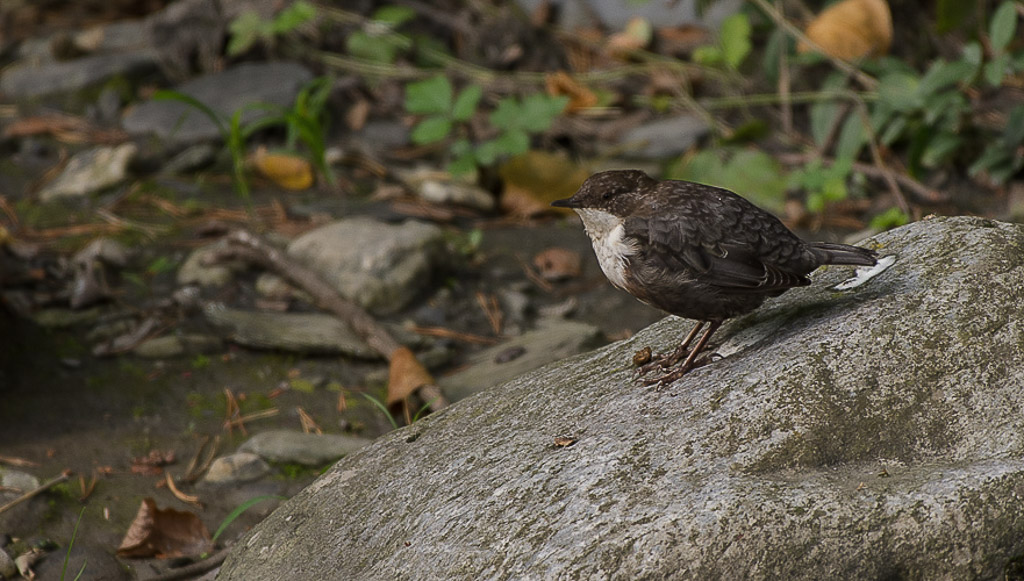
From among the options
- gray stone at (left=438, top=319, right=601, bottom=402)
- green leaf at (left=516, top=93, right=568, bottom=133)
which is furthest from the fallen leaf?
gray stone at (left=438, top=319, right=601, bottom=402)

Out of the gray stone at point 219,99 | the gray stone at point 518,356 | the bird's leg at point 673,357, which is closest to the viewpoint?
the bird's leg at point 673,357

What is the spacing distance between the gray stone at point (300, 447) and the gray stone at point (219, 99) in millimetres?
3511

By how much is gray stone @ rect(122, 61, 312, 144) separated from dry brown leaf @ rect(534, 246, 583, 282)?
251 centimetres

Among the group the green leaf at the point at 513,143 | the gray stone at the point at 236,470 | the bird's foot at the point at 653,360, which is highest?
the bird's foot at the point at 653,360

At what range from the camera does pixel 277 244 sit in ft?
19.5

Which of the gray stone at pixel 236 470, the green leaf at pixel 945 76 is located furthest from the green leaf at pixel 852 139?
the gray stone at pixel 236 470

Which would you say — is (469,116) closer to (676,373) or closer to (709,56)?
(709,56)

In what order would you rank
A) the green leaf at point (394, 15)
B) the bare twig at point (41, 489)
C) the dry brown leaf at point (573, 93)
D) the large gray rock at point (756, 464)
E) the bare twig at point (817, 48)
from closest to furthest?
1. the large gray rock at point (756, 464)
2. the bare twig at point (41, 489)
3. the bare twig at point (817, 48)
4. the dry brown leaf at point (573, 93)
5. the green leaf at point (394, 15)

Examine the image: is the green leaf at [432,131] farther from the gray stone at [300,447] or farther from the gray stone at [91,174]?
the gray stone at [300,447]

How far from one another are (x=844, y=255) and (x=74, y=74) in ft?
23.4

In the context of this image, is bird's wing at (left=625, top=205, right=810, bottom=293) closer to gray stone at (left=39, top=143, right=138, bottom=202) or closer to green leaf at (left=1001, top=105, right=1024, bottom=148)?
green leaf at (left=1001, top=105, right=1024, bottom=148)

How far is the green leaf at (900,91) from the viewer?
6.32 m

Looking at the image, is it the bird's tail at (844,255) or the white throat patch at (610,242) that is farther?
the white throat patch at (610,242)

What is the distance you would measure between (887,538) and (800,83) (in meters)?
5.78
